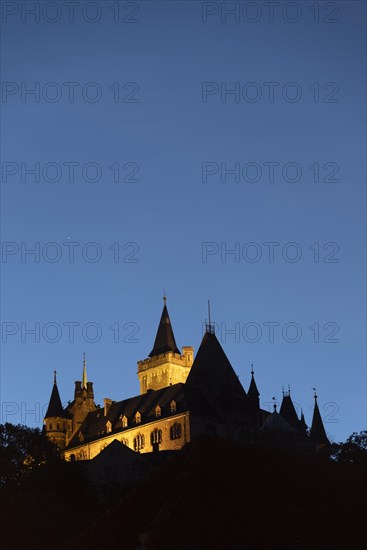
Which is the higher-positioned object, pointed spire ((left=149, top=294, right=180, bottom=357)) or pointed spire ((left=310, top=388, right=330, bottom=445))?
pointed spire ((left=149, top=294, right=180, bottom=357))

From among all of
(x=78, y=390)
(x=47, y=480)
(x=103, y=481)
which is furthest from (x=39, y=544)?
(x=78, y=390)

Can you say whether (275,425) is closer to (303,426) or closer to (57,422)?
(303,426)

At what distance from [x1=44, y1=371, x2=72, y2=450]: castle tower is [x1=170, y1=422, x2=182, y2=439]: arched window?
959 inches

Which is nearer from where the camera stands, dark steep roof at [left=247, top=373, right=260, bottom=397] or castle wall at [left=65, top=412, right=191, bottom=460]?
castle wall at [left=65, top=412, right=191, bottom=460]

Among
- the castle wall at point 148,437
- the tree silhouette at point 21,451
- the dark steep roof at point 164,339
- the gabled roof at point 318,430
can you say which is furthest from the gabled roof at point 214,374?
the tree silhouette at point 21,451

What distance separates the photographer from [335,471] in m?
39.9

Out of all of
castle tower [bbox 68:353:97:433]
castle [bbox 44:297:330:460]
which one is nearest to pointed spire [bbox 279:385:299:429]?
castle [bbox 44:297:330:460]

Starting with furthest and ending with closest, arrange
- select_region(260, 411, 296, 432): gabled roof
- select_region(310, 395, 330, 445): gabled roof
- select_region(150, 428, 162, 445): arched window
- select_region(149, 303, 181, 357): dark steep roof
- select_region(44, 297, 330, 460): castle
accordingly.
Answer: select_region(149, 303, 181, 357): dark steep roof < select_region(310, 395, 330, 445): gabled roof < select_region(150, 428, 162, 445): arched window < select_region(44, 297, 330, 460): castle < select_region(260, 411, 296, 432): gabled roof

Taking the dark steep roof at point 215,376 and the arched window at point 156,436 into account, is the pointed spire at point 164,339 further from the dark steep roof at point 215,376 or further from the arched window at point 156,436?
the arched window at point 156,436

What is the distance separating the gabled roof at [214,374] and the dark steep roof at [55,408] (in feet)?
74.7

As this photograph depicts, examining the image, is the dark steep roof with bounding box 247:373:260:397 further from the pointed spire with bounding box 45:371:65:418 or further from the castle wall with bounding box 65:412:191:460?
the pointed spire with bounding box 45:371:65:418

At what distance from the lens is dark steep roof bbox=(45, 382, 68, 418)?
165125mm

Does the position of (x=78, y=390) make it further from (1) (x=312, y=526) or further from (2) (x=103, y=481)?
(1) (x=312, y=526)

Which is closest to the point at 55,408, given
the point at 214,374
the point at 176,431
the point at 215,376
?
the point at 214,374
